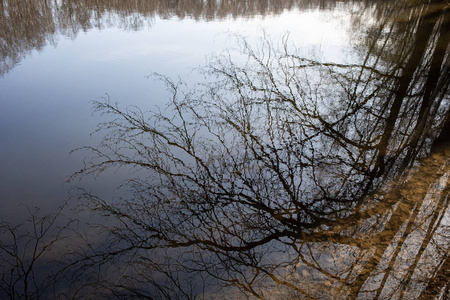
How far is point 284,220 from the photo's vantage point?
364 centimetres

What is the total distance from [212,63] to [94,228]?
17.5 ft

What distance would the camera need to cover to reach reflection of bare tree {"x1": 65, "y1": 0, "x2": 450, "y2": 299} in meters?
3.00

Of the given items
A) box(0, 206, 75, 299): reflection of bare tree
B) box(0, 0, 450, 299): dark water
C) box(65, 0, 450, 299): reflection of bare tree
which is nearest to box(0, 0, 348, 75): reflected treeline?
box(0, 0, 450, 299): dark water

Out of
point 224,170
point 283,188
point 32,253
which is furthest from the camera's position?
point 224,170

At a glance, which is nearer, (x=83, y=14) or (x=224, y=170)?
(x=224, y=170)

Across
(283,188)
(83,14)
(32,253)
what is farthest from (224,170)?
(83,14)

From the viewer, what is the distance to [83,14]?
40.4 ft

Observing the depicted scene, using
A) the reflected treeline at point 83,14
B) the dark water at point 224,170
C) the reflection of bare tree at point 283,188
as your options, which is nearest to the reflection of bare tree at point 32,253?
the dark water at point 224,170

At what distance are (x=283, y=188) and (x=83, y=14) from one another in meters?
11.2

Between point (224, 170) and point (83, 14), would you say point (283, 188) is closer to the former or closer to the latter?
point (224, 170)

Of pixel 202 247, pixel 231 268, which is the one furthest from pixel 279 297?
pixel 202 247

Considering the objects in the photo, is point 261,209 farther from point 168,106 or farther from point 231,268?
point 168,106

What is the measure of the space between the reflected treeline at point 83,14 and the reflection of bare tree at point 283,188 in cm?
477

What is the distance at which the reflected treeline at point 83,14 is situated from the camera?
913 cm
